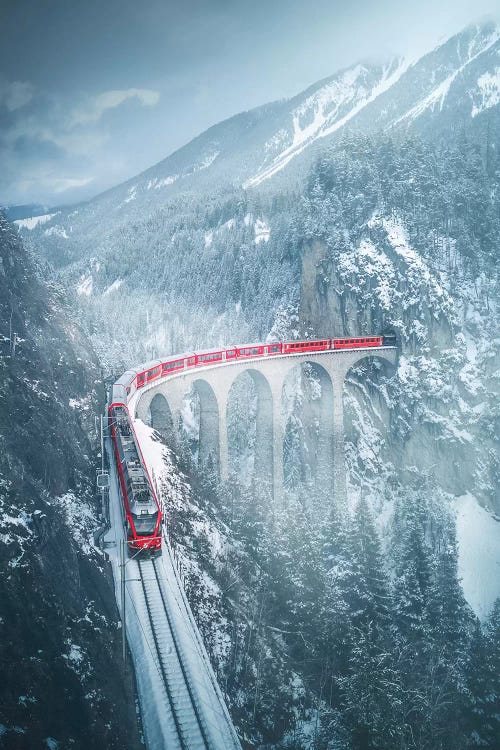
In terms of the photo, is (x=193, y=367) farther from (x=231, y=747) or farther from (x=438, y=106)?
(x=438, y=106)

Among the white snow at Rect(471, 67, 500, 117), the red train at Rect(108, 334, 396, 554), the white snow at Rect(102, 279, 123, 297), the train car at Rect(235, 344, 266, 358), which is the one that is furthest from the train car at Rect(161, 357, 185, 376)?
the white snow at Rect(471, 67, 500, 117)

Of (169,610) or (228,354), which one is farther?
(228,354)

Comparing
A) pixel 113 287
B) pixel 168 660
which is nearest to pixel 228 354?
Answer: pixel 168 660

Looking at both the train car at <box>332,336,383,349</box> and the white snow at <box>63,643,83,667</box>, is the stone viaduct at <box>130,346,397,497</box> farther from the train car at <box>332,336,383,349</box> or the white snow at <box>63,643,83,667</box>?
the white snow at <box>63,643,83,667</box>

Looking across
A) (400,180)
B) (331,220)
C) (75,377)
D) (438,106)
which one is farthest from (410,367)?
(438,106)

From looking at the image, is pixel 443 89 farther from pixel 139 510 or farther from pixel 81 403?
pixel 139 510
